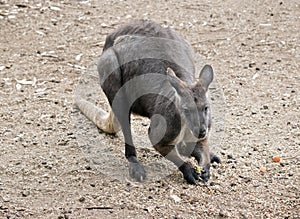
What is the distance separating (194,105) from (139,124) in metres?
1.56

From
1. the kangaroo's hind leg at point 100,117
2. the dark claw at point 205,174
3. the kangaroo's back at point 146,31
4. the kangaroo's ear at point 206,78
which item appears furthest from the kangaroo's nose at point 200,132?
the kangaroo's hind leg at point 100,117

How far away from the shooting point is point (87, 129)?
542cm

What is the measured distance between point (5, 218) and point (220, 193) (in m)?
1.42

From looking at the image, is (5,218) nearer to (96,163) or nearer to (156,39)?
(96,163)

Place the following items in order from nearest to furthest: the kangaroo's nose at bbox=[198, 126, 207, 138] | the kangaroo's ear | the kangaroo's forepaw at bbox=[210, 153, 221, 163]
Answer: the kangaroo's nose at bbox=[198, 126, 207, 138] < the kangaroo's ear < the kangaroo's forepaw at bbox=[210, 153, 221, 163]

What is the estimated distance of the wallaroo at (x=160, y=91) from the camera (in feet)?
13.3

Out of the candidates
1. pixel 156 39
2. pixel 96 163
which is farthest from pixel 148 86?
pixel 96 163

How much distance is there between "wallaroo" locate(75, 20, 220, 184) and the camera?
4062 mm

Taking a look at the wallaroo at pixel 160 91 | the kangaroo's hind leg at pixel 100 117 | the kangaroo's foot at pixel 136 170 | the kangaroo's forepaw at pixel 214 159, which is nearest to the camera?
the wallaroo at pixel 160 91

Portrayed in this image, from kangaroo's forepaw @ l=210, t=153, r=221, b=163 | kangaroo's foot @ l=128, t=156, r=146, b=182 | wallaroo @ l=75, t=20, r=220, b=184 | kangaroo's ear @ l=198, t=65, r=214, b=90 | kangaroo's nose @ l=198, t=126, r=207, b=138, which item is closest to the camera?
kangaroo's nose @ l=198, t=126, r=207, b=138

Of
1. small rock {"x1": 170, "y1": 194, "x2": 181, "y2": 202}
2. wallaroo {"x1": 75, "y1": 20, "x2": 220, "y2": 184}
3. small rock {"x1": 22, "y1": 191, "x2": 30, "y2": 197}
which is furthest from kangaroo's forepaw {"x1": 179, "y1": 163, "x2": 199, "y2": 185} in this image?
small rock {"x1": 22, "y1": 191, "x2": 30, "y2": 197}

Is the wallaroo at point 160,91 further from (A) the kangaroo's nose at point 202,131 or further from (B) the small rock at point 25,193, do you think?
(B) the small rock at point 25,193

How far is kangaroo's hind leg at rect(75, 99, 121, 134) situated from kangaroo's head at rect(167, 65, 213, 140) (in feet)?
3.54

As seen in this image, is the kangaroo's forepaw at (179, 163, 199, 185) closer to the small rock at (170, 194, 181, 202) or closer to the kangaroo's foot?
the small rock at (170, 194, 181, 202)
